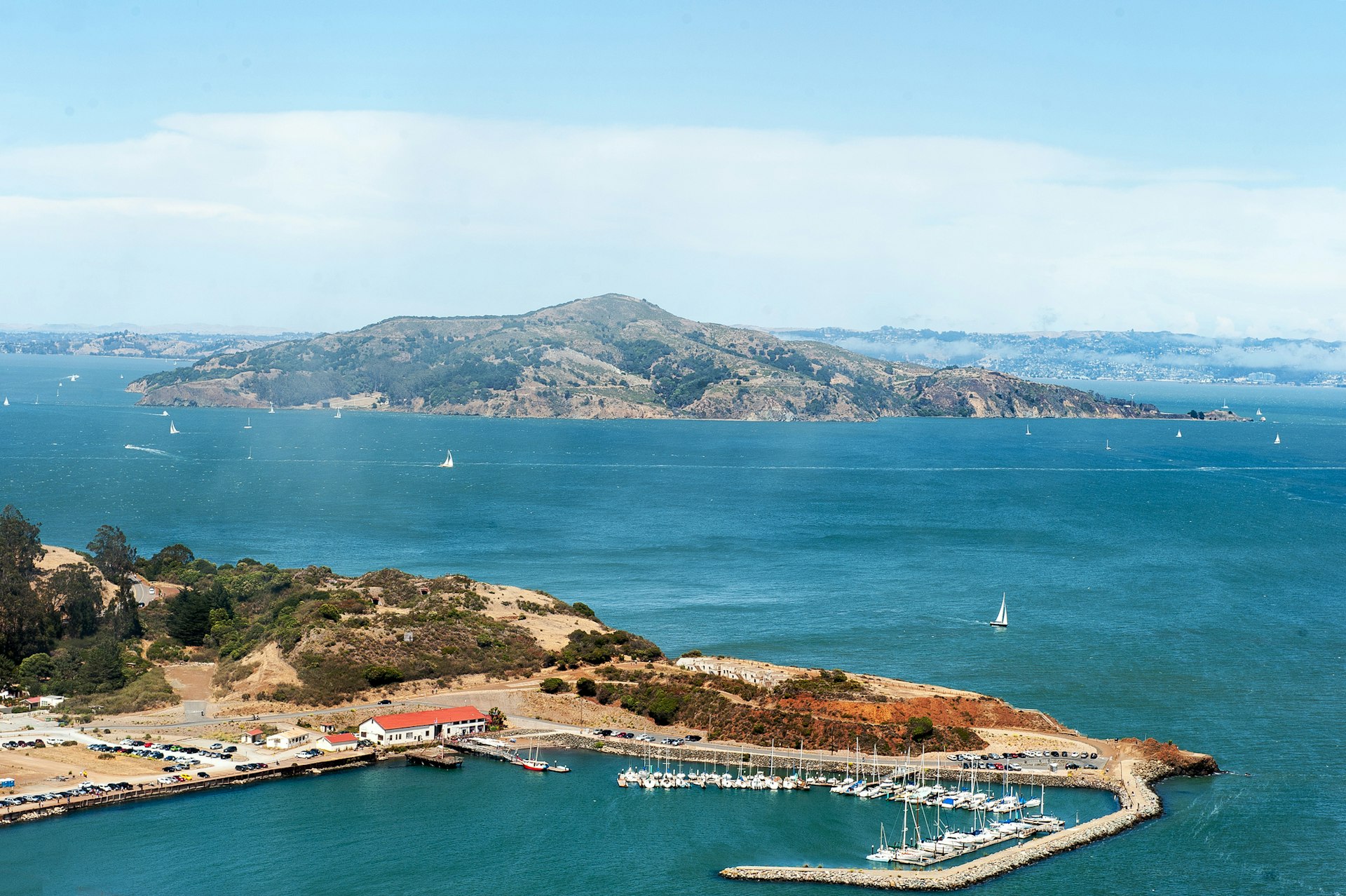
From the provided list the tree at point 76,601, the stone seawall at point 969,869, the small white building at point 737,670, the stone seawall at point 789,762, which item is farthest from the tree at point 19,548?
the stone seawall at point 969,869

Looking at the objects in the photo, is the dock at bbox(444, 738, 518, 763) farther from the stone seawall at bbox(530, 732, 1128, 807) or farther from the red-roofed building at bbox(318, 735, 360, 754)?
the red-roofed building at bbox(318, 735, 360, 754)

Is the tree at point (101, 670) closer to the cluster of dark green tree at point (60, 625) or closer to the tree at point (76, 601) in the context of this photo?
the cluster of dark green tree at point (60, 625)

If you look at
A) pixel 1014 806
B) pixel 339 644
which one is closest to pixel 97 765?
pixel 339 644

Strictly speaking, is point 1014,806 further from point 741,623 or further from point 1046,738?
point 741,623

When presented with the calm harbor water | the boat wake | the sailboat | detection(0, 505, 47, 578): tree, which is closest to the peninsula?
detection(0, 505, 47, 578): tree

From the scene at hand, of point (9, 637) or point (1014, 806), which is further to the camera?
point (9, 637)

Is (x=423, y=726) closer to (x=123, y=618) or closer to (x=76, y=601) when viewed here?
(x=123, y=618)
